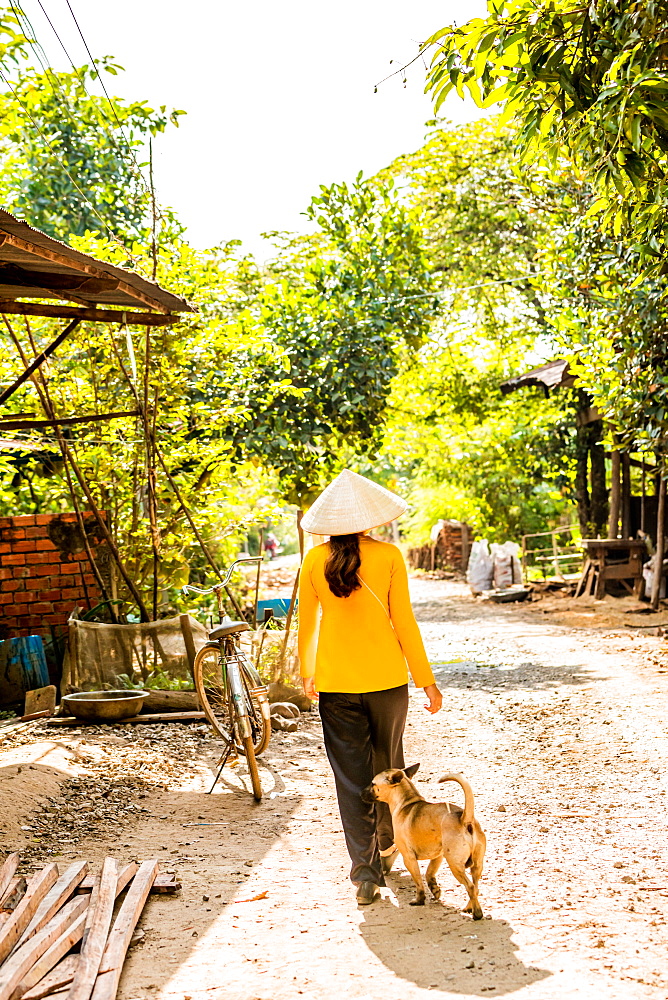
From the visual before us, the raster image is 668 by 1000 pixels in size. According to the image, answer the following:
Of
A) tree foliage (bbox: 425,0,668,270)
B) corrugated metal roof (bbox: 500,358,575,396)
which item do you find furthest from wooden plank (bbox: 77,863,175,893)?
corrugated metal roof (bbox: 500,358,575,396)

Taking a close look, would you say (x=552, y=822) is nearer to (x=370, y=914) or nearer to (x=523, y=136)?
(x=370, y=914)

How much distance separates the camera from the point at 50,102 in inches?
640

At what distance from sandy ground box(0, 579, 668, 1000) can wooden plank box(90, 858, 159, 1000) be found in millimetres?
79

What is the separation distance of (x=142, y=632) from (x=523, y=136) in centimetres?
542

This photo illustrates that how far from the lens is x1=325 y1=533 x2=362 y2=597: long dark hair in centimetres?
452

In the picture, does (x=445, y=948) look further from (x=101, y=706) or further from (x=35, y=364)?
(x=101, y=706)

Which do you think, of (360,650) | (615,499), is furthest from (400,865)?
(615,499)

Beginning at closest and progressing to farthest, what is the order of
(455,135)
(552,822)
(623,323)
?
(552,822)
(623,323)
(455,135)

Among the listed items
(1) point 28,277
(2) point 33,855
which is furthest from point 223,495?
(2) point 33,855

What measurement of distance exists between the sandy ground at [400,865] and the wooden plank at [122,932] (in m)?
0.08

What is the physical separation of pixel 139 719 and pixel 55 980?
4915 mm

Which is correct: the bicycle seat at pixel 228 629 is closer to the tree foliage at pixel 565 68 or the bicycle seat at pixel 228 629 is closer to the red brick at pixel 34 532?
the tree foliage at pixel 565 68

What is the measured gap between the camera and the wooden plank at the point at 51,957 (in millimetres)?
3335

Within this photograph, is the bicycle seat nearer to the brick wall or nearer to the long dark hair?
the long dark hair
